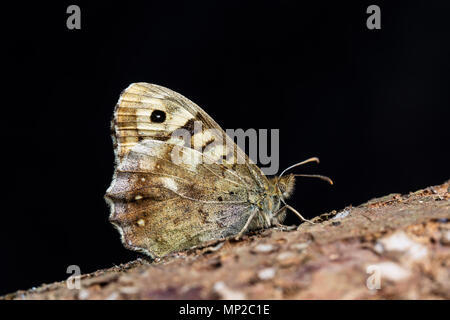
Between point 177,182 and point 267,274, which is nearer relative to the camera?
point 267,274

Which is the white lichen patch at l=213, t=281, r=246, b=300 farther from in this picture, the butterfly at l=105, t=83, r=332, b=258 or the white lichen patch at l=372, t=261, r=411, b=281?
the butterfly at l=105, t=83, r=332, b=258

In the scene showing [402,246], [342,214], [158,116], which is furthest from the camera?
[158,116]

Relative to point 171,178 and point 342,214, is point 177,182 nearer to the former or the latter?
point 171,178

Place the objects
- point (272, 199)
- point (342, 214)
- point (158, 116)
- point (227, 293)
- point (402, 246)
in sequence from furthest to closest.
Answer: point (158, 116) < point (272, 199) < point (342, 214) < point (402, 246) < point (227, 293)
